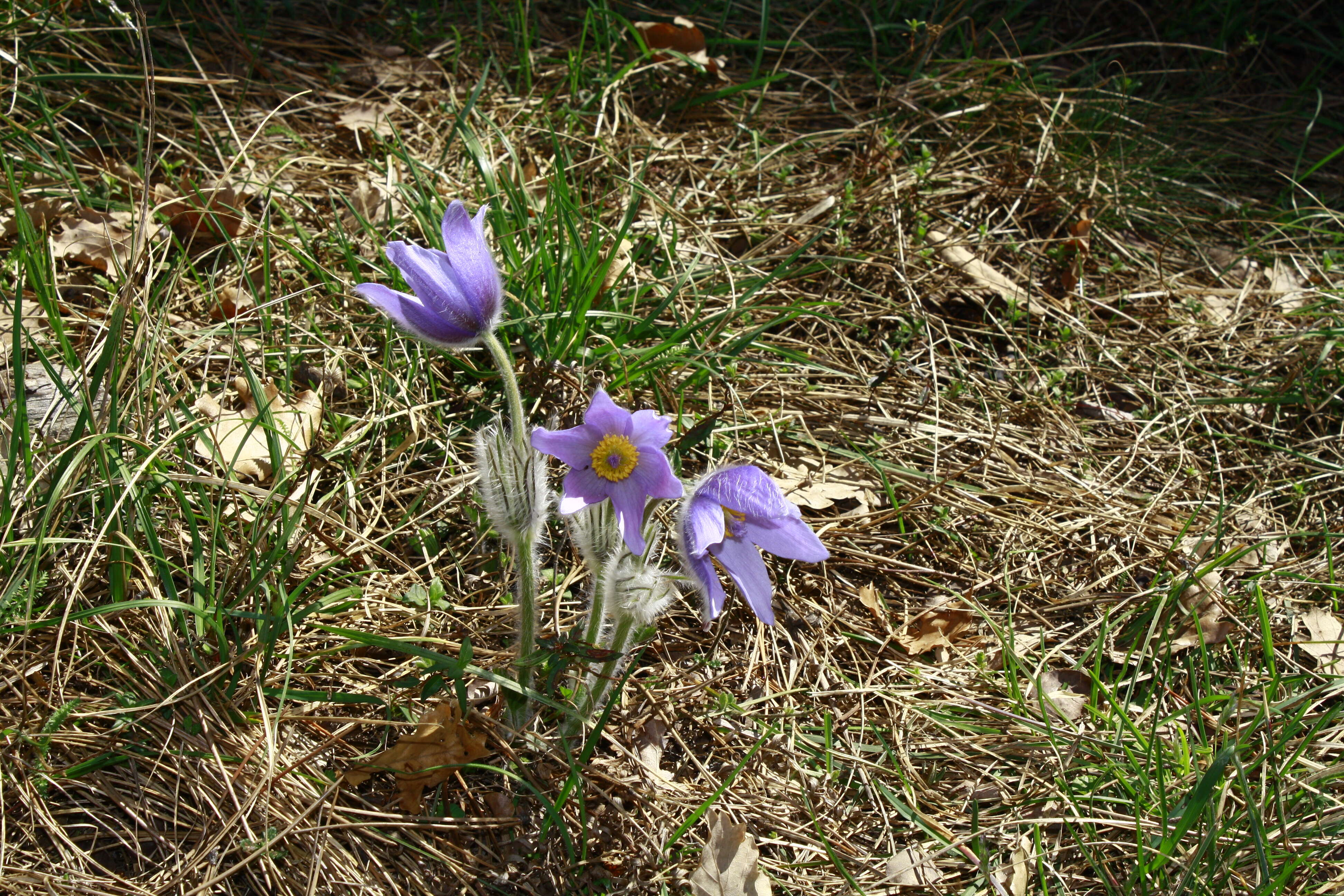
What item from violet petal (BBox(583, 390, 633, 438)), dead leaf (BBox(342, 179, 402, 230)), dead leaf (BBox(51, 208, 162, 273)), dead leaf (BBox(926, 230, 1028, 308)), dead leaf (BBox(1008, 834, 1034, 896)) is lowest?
dead leaf (BBox(1008, 834, 1034, 896))

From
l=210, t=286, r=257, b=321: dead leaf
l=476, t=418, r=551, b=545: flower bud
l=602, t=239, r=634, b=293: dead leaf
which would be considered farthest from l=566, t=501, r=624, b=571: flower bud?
l=210, t=286, r=257, b=321: dead leaf

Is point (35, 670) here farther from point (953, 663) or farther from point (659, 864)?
point (953, 663)

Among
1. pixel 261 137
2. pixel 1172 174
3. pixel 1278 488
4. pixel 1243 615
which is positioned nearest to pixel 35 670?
pixel 261 137

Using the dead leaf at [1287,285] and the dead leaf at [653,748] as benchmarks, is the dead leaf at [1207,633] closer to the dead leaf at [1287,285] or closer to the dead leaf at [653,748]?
the dead leaf at [653,748]

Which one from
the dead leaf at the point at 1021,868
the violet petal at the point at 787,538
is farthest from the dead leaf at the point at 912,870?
the violet petal at the point at 787,538

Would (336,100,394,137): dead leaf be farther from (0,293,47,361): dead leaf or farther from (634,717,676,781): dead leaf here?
(634,717,676,781): dead leaf
